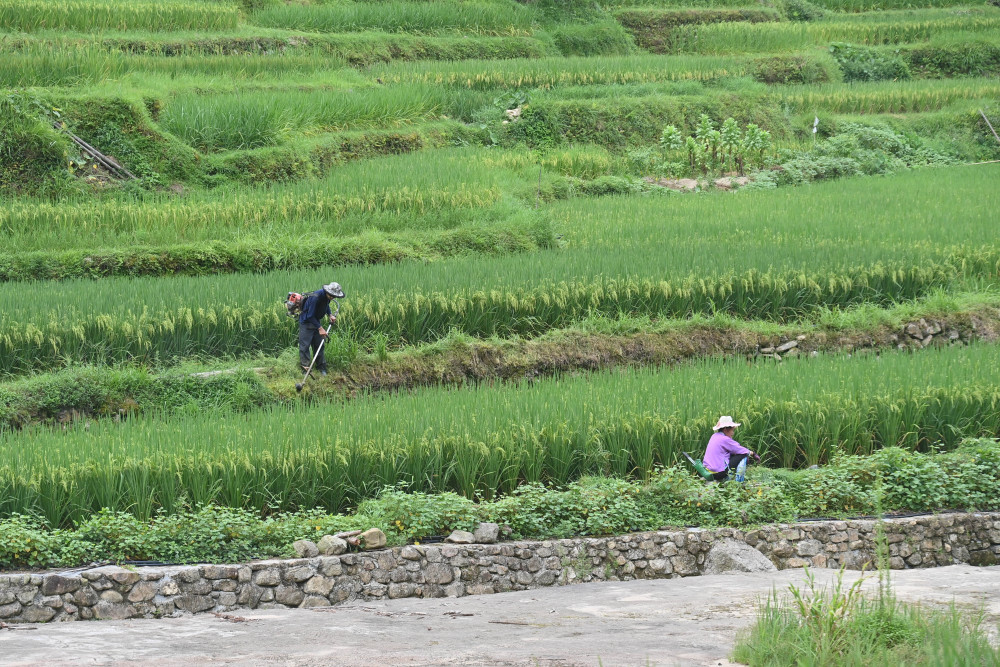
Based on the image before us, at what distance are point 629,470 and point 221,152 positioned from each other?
11.2m

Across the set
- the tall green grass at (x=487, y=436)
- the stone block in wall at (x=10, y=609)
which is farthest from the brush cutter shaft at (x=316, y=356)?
the stone block in wall at (x=10, y=609)

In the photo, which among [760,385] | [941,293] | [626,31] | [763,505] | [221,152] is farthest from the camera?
[626,31]

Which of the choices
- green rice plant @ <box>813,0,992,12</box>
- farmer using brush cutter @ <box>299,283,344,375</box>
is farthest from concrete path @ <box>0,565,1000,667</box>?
green rice plant @ <box>813,0,992,12</box>

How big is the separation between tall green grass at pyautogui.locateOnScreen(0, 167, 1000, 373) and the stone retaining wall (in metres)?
5.06

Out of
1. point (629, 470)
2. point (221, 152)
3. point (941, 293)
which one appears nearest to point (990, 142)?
point (941, 293)

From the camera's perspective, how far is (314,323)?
12727 mm

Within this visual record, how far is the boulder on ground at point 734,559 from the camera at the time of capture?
9.34 metres

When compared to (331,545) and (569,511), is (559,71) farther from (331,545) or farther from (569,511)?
(331,545)

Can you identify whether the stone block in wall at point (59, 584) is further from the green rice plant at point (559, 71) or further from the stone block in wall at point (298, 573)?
the green rice plant at point (559, 71)

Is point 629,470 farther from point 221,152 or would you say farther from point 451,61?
point 451,61

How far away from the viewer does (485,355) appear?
548 inches

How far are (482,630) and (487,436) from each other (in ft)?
9.12

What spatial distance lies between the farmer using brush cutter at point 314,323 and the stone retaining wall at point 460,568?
13.8 feet

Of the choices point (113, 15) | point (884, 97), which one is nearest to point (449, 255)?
point (113, 15)
